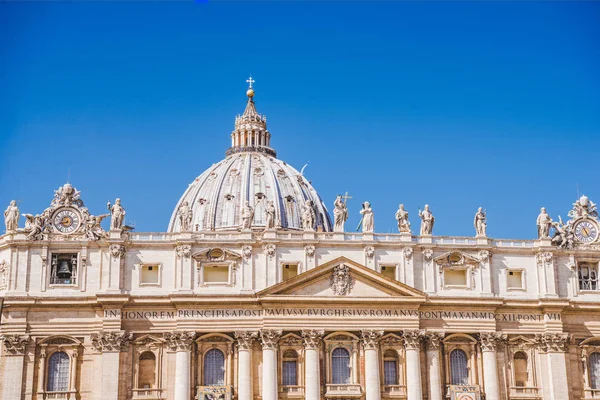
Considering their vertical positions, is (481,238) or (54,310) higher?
(481,238)

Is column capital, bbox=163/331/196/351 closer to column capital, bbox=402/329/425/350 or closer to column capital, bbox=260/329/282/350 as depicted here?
column capital, bbox=260/329/282/350

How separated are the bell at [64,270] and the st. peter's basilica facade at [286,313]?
0.15 metres

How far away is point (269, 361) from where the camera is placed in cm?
7900

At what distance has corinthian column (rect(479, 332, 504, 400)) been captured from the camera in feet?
267

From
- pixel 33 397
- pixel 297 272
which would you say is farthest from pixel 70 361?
pixel 297 272

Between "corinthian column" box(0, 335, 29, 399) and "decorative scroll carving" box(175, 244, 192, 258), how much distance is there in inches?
487

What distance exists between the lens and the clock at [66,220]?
81.9 m

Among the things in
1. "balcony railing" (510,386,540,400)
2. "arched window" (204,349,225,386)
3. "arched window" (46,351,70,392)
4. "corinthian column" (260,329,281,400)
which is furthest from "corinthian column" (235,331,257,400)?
"balcony railing" (510,386,540,400)

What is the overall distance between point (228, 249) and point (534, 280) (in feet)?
78.1

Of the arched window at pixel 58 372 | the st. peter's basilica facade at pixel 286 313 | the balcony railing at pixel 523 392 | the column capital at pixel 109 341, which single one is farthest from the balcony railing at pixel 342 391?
the arched window at pixel 58 372

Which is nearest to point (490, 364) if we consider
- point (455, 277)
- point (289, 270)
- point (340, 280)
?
point (455, 277)

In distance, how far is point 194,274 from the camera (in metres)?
81.2

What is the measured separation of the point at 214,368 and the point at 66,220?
51.3 ft

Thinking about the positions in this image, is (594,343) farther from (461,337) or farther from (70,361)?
(70,361)
